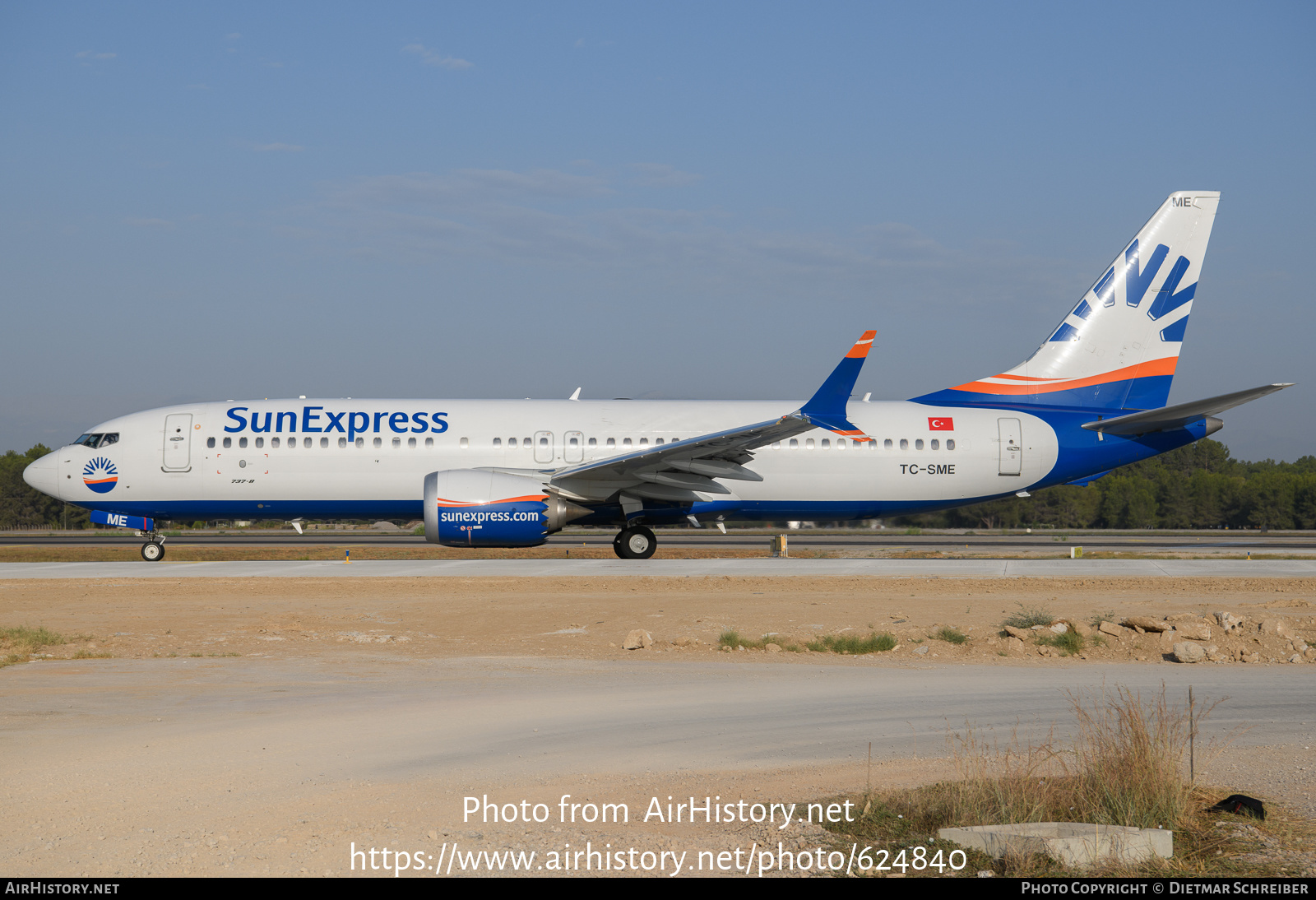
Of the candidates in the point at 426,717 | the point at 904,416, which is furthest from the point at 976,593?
the point at 426,717

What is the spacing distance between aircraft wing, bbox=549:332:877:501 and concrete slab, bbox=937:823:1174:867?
15.8 metres

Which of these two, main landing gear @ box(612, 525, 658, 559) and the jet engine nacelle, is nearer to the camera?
the jet engine nacelle

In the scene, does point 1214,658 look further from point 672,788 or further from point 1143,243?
point 1143,243

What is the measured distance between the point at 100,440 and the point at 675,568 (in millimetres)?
14559

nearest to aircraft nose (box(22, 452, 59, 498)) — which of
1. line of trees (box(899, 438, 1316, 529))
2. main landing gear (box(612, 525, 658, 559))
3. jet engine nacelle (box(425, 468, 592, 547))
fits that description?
jet engine nacelle (box(425, 468, 592, 547))

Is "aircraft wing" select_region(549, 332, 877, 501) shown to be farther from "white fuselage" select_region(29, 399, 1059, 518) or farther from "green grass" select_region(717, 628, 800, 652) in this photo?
"green grass" select_region(717, 628, 800, 652)

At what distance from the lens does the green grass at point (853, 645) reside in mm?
13039

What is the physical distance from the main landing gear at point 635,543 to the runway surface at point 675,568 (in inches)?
14.1

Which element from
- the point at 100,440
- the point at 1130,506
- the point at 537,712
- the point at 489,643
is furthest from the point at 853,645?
the point at 1130,506

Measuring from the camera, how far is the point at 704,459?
23.1 meters

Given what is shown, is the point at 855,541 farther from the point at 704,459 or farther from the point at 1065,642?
the point at 1065,642

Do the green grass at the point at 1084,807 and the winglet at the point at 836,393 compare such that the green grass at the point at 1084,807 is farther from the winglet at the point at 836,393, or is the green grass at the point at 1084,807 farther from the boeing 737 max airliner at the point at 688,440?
the boeing 737 max airliner at the point at 688,440

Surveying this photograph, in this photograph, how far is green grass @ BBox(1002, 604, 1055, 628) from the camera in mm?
14219

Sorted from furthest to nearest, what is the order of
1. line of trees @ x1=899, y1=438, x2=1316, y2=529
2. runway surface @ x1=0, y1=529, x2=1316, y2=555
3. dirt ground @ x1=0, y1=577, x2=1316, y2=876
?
1. line of trees @ x1=899, y1=438, x2=1316, y2=529
2. runway surface @ x1=0, y1=529, x2=1316, y2=555
3. dirt ground @ x1=0, y1=577, x2=1316, y2=876
